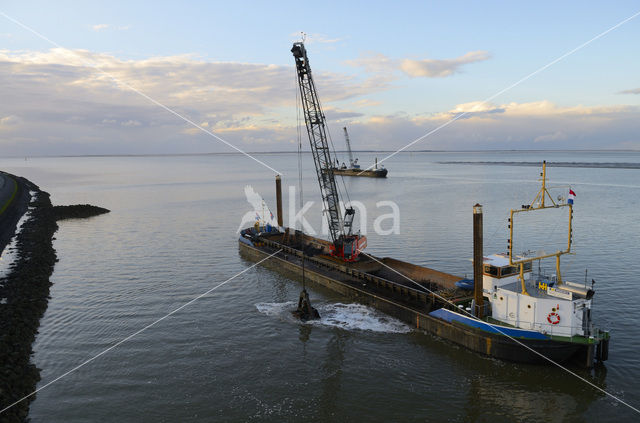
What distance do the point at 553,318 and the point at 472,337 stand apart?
4.77 meters

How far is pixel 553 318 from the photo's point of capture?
24.2 meters

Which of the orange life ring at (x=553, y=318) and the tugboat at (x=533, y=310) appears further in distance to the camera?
the orange life ring at (x=553, y=318)

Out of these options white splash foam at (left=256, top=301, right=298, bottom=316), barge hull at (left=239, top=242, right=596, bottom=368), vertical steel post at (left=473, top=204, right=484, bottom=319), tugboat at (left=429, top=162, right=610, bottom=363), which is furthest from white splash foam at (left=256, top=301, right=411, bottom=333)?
vertical steel post at (left=473, top=204, right=484, bottom=319)

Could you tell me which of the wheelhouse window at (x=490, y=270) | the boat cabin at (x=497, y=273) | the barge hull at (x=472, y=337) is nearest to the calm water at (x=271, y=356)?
the barge hull at (x=472, y=337)

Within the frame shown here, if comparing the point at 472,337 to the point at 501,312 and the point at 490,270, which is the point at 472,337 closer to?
the point at 501,312

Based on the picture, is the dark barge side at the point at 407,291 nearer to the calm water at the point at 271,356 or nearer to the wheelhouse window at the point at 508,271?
the calm water at the point at 271,356

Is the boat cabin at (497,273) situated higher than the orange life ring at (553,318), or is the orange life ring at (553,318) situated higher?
the boat cabin at (497,273)

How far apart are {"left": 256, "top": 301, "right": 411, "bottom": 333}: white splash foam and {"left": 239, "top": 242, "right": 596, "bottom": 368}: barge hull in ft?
2.54

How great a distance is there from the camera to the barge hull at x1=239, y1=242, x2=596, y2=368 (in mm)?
23625

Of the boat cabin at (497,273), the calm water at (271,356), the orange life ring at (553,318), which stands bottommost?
the calm water at (271,356)

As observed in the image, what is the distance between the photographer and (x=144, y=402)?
21250 millimetres

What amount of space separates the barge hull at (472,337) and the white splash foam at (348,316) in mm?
774

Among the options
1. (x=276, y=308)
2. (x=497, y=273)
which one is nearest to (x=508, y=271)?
(x=497, y=273)

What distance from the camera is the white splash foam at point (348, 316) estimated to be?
3005 centimetres
